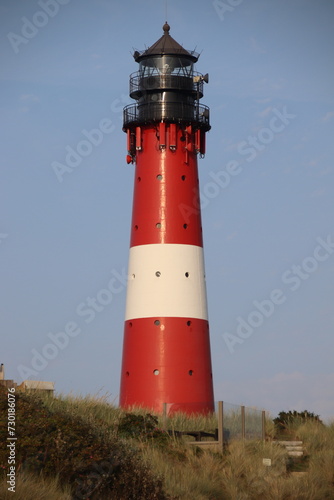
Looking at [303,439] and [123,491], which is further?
[303,439]

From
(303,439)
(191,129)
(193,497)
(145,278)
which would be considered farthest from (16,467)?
(191,129)

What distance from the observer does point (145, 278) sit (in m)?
38.3

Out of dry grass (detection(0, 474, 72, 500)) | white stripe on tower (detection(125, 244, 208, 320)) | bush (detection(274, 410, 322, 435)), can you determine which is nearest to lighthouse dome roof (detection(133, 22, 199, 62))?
white stripe on tower (detection(125, 244, 208, 320))

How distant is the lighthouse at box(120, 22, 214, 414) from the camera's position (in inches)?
1480

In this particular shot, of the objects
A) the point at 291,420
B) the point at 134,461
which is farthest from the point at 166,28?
the point at 134,461

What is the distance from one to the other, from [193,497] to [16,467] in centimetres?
483

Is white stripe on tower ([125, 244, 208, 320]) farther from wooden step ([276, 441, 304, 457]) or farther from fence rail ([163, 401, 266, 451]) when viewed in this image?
wooden step ([276, 441, 304, 457])

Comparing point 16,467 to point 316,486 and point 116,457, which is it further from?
point 316,486

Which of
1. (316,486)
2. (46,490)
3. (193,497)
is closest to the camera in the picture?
(46,490)

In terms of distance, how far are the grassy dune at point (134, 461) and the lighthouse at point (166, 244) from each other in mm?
4002

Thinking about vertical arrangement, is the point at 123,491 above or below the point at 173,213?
below

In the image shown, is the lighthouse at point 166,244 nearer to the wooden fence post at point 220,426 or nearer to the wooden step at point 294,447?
the wooden step at point 294,447

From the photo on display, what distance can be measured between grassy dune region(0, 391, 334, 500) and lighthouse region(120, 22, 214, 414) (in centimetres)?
400

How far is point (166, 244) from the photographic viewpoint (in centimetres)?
3819
